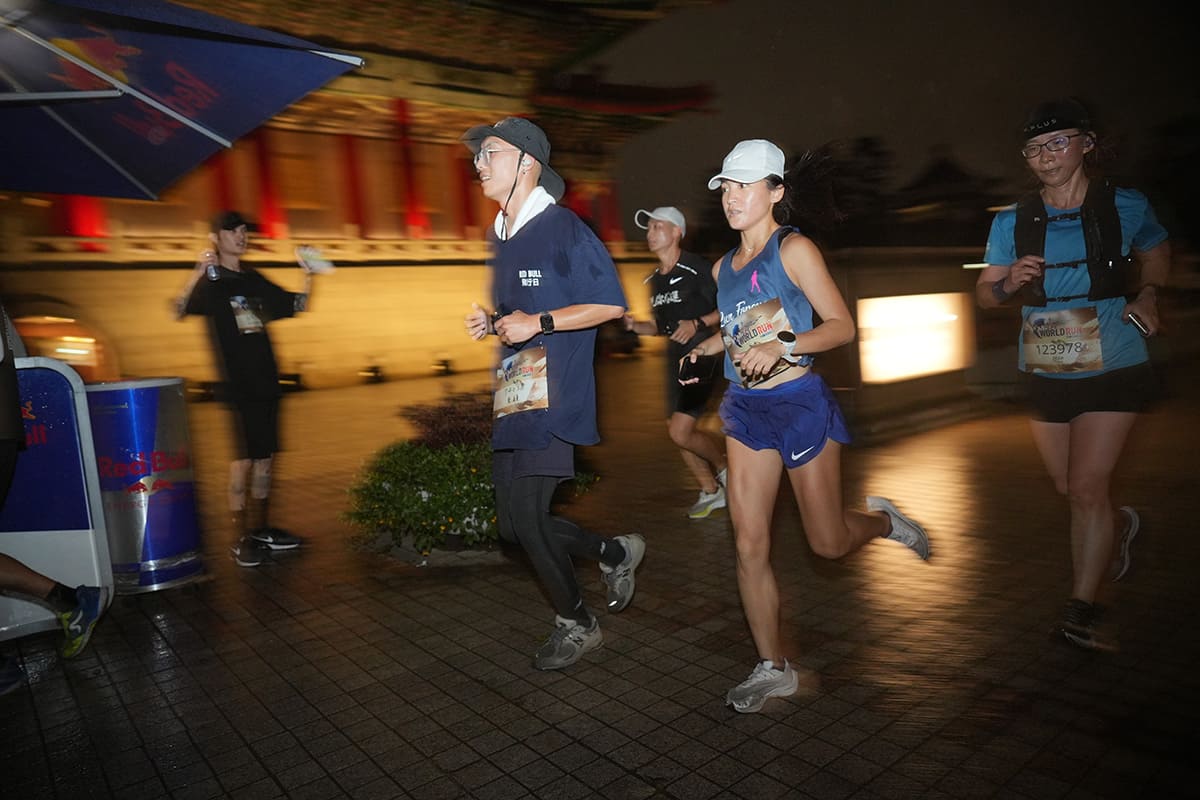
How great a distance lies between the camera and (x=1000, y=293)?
389cm

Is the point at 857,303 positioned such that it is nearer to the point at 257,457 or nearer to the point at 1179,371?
the point at 257,457

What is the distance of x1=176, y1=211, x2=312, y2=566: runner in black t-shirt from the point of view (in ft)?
18.6

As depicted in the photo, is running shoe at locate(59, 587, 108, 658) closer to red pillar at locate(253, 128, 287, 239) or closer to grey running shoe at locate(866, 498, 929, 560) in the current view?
grey running shoe at locate(866, 498, 929, 560)

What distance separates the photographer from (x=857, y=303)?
30.5 ft

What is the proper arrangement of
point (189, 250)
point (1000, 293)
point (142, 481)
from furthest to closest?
point (189, 250) → point (142, 481) → point (1000, 293)

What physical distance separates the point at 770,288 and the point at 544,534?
138 cm

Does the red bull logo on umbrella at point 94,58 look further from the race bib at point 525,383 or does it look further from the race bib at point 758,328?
the race bib at point 758,328

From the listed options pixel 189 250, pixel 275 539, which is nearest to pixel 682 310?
pixel 275 539

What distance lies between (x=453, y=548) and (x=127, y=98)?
3.13 meters

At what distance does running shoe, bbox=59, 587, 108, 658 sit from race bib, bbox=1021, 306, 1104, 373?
175 inches

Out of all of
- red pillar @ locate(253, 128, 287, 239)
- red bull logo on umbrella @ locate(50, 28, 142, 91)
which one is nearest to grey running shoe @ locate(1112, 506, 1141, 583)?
red bull logo on umbrella @ locate(50, 28, 142, 91)

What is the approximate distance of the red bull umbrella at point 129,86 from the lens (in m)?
3.79

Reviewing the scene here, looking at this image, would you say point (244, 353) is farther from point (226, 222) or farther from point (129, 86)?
point (129, 86)

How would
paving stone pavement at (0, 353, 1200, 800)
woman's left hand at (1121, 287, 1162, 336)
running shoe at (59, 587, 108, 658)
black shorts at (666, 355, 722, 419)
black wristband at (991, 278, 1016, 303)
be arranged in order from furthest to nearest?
black shorts at (666, 355, 722, 419)
running shoe at (59, 587, 108, 658)
black wristband at (991, 278, 1016, 303)
woman's left hand at (1121, 287, 1162, 336)
paving stone pavement at (0, 353, 1200, 800)
